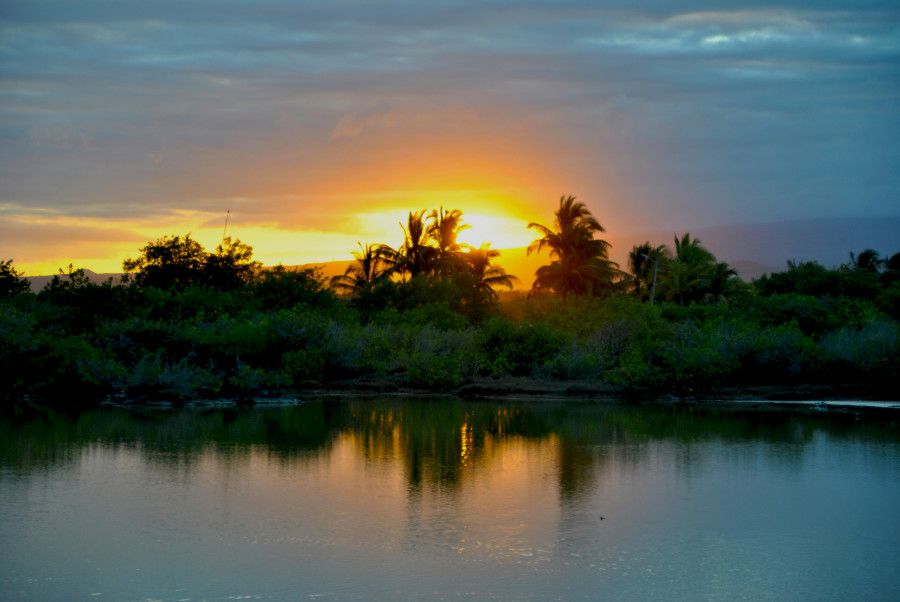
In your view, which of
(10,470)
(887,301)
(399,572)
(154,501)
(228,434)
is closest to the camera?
(399,572)

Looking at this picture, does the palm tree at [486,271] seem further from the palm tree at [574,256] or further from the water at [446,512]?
the water at [446,512]

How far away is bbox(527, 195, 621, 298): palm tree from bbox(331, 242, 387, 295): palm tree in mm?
8317

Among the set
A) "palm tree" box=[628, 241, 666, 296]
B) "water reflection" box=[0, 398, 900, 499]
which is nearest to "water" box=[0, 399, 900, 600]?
"water reflection" box=[0, 398, 900, 499]

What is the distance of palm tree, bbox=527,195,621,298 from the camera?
1816 inches

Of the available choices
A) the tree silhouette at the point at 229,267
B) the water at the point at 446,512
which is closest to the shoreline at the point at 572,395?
the water at the point at 446,512

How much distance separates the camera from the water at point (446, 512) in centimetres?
792

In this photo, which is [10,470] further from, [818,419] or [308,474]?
[818,419]

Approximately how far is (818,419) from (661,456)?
7414 millimetres

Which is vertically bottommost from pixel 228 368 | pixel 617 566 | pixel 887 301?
pixel 617 566

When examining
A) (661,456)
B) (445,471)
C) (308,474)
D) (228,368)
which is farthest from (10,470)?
(228,368)

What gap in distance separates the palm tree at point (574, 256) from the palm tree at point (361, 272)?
832 centimetres

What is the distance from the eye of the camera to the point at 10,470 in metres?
12.9

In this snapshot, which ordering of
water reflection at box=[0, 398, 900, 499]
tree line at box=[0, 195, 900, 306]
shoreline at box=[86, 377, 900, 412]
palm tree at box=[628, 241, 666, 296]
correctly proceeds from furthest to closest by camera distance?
palm tree at box=[628, 241, 666, 296]
tree line at box=[0, 195, 900, 306]
shoreline at box=[86, 377, 900, 412]
water reflection at box=[0, 398, 900, 499]

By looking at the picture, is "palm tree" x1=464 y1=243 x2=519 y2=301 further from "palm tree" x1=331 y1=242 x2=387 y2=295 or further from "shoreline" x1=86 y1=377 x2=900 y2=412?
"shoreline" x1=86 y1=377 x2=900 y2=412
